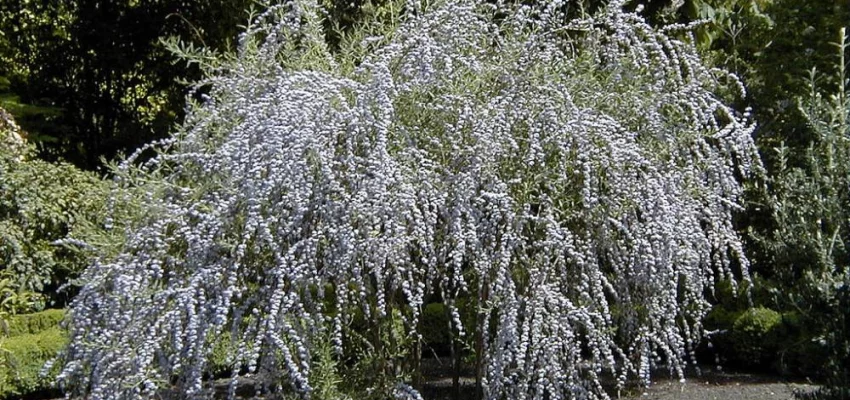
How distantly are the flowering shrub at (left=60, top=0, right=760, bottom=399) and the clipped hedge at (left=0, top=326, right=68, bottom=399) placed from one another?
243 cm

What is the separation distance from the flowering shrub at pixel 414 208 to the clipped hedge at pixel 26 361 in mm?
2432

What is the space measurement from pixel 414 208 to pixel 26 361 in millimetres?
4738

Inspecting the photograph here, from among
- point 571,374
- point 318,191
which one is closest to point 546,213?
point 571,374

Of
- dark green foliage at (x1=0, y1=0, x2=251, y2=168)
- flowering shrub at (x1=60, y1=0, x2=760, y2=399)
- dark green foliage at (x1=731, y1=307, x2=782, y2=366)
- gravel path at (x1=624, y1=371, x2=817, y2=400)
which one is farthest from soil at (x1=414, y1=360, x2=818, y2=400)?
dark green foliage at (x1=0, y1=0, x2=251, y2=168)

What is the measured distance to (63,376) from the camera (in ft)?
13.9

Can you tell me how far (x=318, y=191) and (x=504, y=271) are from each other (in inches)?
34.8

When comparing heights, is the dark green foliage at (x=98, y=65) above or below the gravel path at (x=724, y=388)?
above

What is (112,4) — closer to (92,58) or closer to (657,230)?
(92,58)

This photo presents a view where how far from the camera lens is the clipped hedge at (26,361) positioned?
7293 mm

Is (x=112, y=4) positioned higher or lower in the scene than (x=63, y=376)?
higher

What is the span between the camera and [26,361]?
7.76 metres

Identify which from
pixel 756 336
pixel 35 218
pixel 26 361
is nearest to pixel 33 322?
pixel 26 361

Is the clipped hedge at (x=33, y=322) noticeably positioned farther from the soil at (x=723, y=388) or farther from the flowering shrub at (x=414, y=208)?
the soil at (x=723, y=388)

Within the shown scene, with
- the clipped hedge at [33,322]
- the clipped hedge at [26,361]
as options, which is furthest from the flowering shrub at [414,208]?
the clipped hedge at [33,322]
